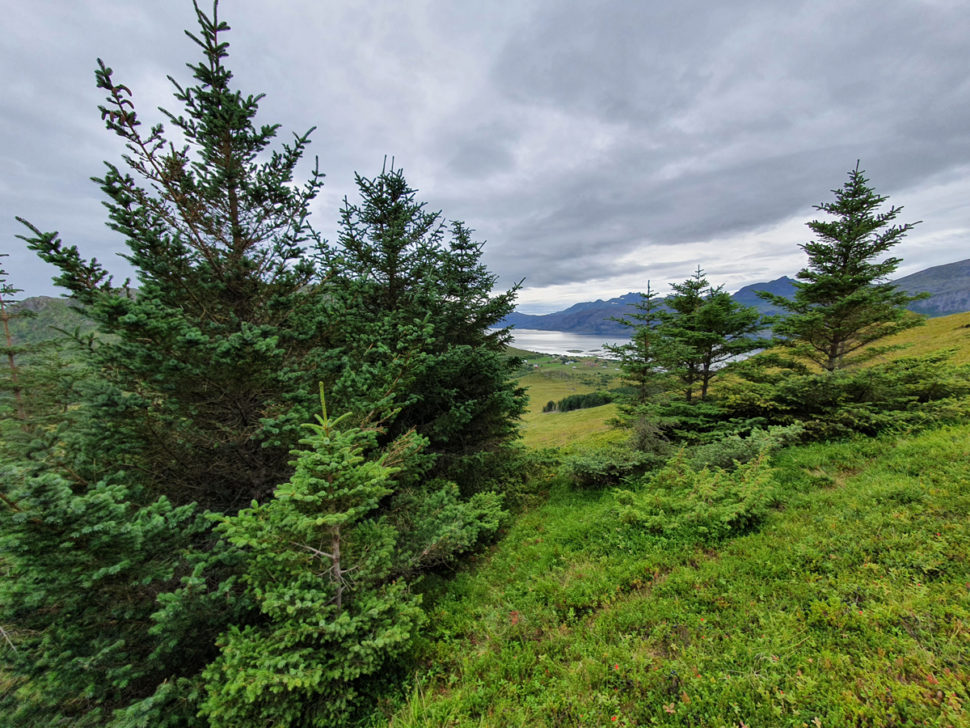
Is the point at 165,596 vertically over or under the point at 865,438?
over

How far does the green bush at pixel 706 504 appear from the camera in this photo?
777 cm

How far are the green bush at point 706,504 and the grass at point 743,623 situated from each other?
355mm

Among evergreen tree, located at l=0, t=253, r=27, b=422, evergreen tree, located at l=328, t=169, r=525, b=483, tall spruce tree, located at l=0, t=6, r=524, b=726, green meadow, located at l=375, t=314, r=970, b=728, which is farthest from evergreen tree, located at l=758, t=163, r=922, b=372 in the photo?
evergreen tree, located at l=0, t=253, r=27, b=422

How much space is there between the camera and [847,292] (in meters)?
13.7

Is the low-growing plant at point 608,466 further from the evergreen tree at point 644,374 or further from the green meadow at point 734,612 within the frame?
the green meadow at point 734,612

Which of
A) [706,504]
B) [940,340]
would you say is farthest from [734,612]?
[940,340]

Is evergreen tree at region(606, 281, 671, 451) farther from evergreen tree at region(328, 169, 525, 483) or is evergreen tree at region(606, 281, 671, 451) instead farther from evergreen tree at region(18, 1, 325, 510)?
evergreen tree at region(18, 1, 325, 510)

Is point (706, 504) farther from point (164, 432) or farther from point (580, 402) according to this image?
point (580, 402)

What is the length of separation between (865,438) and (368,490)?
50.9 ft

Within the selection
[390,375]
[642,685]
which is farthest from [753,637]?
[390,375]

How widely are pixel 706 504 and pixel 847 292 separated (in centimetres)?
1273

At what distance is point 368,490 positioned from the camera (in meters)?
4.81

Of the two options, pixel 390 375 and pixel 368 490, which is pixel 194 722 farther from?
pixel 390 375

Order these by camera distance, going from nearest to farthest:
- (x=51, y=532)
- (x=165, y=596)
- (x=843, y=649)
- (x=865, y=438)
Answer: (x=51, y=532)
(x=165, y=596)
(x=843, y=649)
(x=865, y=438)
